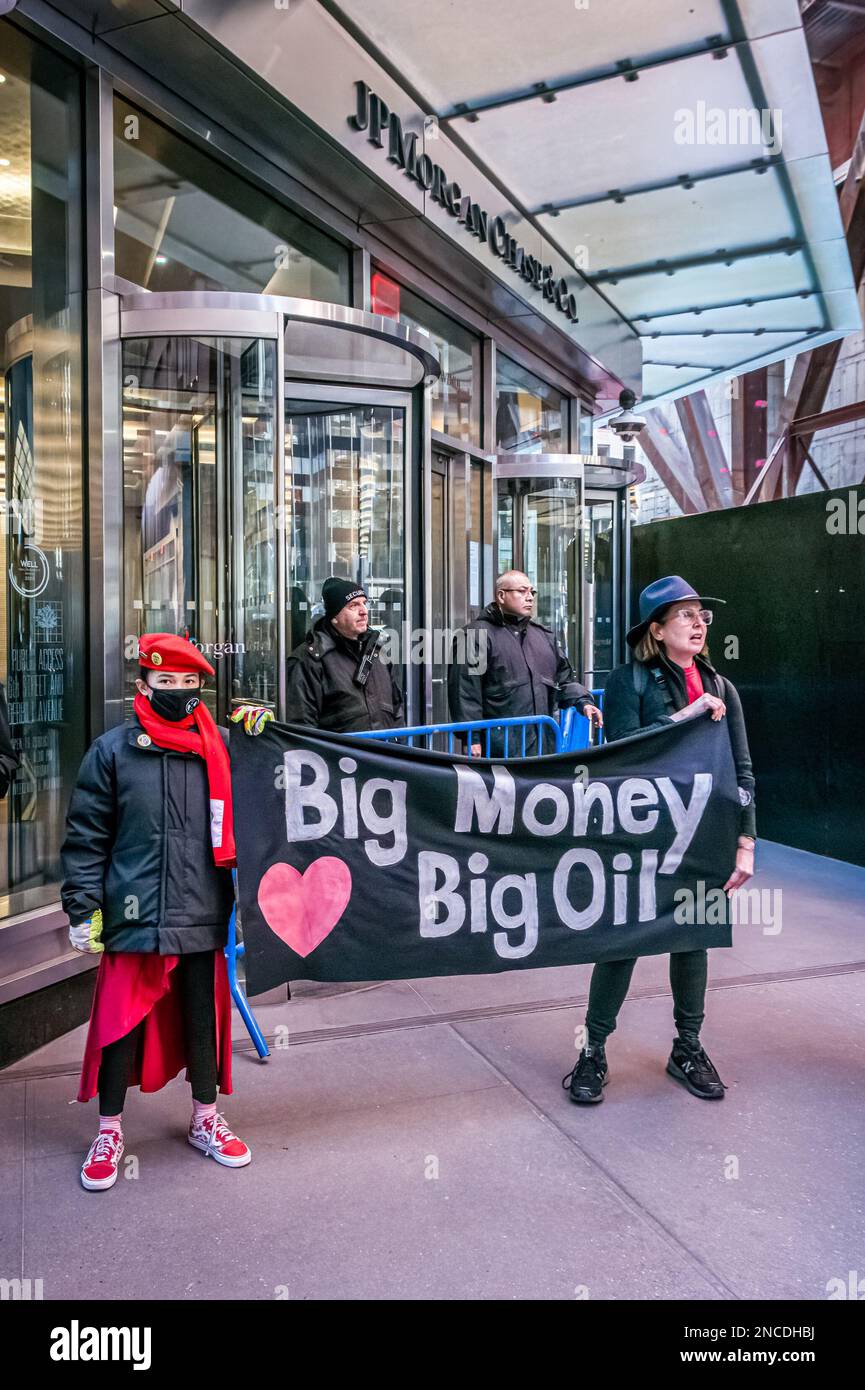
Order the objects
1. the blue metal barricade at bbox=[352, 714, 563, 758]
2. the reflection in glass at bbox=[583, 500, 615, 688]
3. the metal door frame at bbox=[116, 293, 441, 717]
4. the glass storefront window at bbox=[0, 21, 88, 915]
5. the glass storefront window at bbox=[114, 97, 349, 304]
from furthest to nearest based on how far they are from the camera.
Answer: the reflection in glass at bbox=[583, 500, 615, 688], the glass storefront window at bbox=[114, 97, 349, 304], the blue metal barricade at bbox=[352, 714, 563, 758], the metal door frame at bbox=[116, 293, 441, 717], the glass storefront window at bbox=[0, 21, 88, 915]

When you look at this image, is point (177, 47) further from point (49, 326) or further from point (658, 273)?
point (658, 273)

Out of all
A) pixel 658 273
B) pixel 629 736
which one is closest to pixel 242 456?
pixel 629 736

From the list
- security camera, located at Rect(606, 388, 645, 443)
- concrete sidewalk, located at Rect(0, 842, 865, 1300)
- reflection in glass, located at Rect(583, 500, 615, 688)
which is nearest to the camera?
concrete sidewalk, located at Rect(0, 842, 865, 1300)

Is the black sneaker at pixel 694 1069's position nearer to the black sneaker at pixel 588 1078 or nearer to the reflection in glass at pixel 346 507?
the black sneaker at pixel 588 1078

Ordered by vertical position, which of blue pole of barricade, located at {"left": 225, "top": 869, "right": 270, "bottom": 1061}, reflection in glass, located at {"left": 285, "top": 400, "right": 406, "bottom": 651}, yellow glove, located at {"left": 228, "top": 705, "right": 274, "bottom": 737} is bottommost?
blue pole of barricade, located at {"left": 225, "top": 869, "right": 270, "bottom": 1061}

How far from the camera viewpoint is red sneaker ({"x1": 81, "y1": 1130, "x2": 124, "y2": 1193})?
3.13 m

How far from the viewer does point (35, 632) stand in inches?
185

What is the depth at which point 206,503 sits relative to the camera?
5543mm

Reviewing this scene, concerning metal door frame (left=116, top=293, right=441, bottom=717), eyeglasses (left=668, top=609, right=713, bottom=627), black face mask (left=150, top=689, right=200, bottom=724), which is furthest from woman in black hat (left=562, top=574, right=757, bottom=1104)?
metal door frame (left=116, top=293, right=441, bottom=717)

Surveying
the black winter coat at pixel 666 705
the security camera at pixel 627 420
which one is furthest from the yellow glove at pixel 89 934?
the security camera at pixel 627 420

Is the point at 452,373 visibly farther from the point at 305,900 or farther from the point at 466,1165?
the point at 466,1165

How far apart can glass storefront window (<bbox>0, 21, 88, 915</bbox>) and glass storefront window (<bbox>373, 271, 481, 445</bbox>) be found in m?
3.43

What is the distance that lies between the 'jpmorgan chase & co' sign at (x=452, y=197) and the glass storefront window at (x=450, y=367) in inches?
28.5

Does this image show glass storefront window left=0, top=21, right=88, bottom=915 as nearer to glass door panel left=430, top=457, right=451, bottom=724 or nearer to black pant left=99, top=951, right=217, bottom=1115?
black pant left=99, top=951, right=217, bottom=1115
